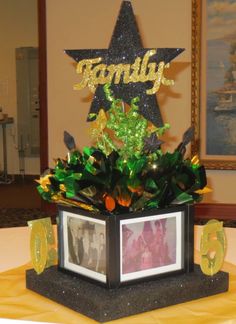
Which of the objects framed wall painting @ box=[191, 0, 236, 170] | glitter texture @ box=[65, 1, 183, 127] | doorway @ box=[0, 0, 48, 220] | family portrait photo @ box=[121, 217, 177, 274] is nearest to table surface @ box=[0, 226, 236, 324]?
family portrait photo @ box=[121, 217, 177, 274]

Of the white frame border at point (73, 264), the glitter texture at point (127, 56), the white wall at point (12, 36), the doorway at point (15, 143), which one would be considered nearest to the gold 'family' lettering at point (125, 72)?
the glitter texture at point (127, 56)

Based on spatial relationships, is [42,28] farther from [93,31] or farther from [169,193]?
[169,193]

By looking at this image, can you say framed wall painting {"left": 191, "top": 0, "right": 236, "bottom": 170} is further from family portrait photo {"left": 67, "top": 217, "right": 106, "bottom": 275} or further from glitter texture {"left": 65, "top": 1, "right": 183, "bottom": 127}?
family portrait photo {"left": 67, "top": 217, "right": 106, "bottom": 275}

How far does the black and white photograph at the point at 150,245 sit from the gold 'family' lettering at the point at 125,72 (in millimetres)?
329

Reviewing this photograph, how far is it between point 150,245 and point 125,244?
68 millimetres

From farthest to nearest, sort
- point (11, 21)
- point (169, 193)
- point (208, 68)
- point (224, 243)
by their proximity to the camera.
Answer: point (11, 21), point (208, 68), point (224, 243), point (169, 193)

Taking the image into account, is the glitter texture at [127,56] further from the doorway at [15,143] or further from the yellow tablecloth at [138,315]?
the doorway at [15,143]

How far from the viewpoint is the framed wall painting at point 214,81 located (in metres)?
5.02

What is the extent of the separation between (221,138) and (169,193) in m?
3.92

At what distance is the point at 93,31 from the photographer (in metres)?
5.23

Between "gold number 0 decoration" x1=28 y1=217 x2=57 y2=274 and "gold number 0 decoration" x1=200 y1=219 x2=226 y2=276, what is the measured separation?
36 cm

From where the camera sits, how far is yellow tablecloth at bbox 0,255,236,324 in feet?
3.84

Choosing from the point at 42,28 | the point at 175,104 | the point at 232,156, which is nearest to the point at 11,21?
the point at 42,28

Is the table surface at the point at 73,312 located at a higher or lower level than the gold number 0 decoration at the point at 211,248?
lower
